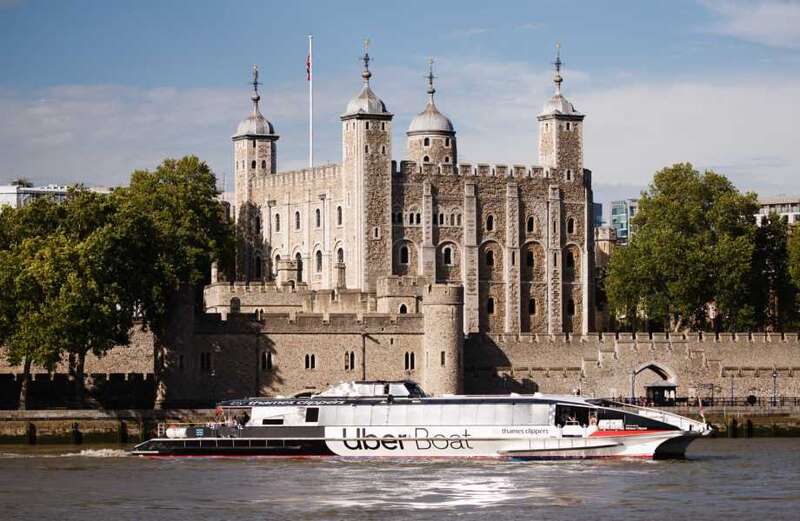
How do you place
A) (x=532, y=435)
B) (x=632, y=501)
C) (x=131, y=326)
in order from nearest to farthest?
(x=632, y=501) → (x=532, y=435) → (x=131, y=326)

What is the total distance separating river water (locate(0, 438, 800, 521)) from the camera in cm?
6128

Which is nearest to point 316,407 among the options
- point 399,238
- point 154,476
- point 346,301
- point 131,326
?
point 154,476

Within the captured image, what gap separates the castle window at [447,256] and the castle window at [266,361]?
23.9m

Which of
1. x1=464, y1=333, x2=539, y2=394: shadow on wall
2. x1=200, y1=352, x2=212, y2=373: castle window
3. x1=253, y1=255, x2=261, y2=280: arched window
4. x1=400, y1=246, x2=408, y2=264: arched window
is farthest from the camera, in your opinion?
x1=253, y1=255, x2=261, y2=280: arched window

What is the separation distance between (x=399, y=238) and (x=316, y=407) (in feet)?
123

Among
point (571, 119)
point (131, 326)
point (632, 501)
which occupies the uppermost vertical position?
point (571, 119)

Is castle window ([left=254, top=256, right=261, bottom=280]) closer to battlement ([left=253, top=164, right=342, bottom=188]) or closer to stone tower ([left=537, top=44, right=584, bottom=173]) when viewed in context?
battlement ([left=253, top=164, right=342, bottom=188])

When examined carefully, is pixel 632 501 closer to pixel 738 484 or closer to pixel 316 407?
pixel 738 484

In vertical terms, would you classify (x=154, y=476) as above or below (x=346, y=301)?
below

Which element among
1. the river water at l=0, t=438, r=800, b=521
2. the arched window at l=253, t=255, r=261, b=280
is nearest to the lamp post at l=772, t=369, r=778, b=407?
the river water at l=0, t=438, r=800, b=521

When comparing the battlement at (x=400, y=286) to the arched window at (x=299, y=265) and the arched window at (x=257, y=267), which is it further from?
the arched window at (x=257, y=267)

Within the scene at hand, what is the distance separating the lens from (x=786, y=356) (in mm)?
101625

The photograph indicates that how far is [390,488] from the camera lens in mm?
66312

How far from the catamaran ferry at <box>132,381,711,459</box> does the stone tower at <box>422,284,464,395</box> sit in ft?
49.7
